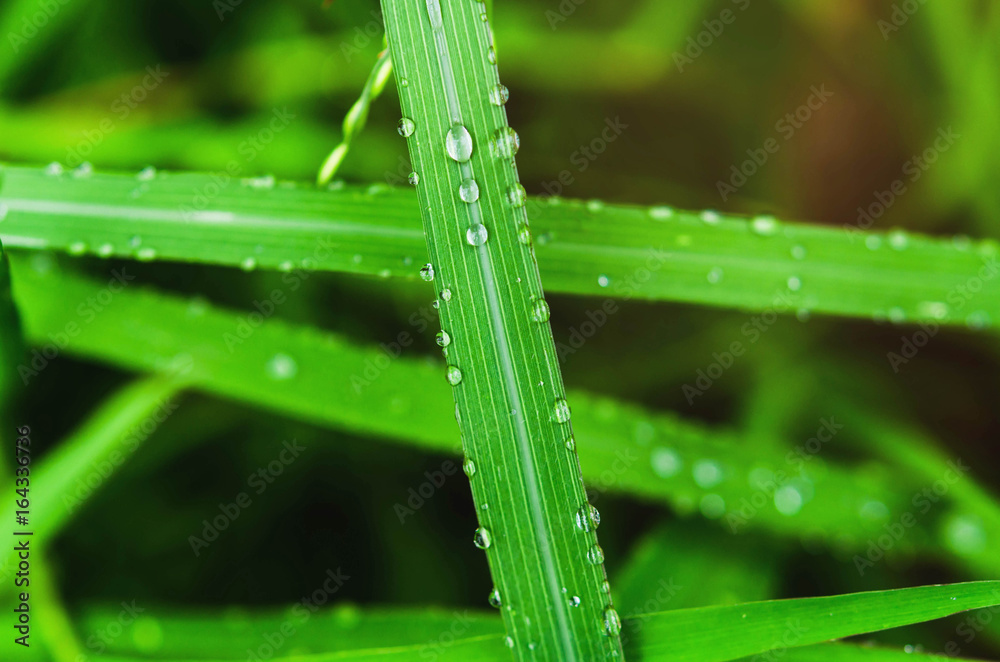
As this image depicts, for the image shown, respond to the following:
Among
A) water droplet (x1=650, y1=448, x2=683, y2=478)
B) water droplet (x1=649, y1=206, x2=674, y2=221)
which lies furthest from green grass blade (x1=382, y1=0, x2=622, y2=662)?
water droplet (x1=650, y1=448, x2=683, y2=478)

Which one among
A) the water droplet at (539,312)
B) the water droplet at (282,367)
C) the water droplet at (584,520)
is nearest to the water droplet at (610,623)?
the water droplet at (584,520)

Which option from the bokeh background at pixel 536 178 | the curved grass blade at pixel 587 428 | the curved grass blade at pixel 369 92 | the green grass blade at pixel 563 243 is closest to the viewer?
the curved grass blade at pixel 369 92

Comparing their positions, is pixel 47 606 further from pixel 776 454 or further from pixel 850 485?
pixel 850 485

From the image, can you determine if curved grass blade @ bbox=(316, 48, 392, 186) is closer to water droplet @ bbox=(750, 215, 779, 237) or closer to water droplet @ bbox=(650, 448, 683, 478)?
water droplet @ bbox=(750, 215, 779, 237)

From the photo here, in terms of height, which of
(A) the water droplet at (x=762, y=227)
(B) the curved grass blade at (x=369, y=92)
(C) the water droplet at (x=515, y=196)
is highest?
(B) the curved grass blade at (x=369, y=92)

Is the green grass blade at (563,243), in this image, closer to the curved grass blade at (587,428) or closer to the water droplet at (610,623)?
the curved grass blade at (587,428)

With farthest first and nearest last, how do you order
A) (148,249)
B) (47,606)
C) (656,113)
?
(656,113) < (47,606) < (148,249)

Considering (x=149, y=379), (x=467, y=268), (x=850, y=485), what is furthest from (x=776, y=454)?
(x=149, y=379)

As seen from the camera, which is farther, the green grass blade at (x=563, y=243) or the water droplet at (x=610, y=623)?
the green grass blade at (x=563, y=243)
